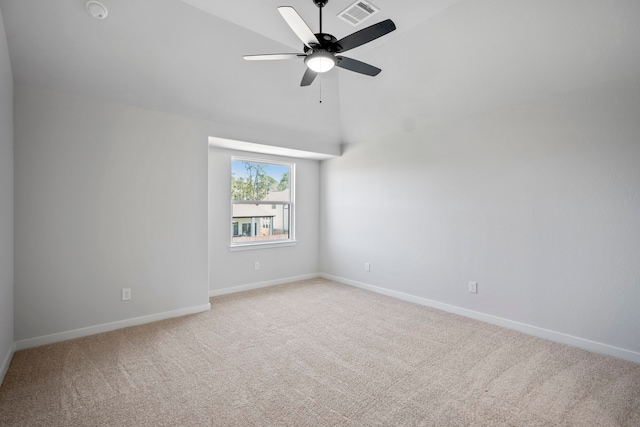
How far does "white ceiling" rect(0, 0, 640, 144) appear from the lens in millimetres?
2432

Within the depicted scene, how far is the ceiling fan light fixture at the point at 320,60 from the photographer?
2.18 m

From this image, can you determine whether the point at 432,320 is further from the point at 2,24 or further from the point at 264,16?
the point at 2,24

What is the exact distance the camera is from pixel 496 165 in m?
3.40

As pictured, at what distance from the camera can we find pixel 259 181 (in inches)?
197

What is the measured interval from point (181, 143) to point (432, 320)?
3.45 meters

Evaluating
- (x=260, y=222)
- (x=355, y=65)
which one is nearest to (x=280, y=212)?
(x=260, y=222)

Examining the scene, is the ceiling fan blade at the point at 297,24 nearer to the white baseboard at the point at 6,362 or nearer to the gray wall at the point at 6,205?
the gray wall at the point at 6,205

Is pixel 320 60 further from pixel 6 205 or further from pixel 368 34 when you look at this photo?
pixel 6 205

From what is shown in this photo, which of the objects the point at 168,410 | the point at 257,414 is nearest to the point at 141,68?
the point at 168,410

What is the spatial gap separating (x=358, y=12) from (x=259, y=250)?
3.41 metres

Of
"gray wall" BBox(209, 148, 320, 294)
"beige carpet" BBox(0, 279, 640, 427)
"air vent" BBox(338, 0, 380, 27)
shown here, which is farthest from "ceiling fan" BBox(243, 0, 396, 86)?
"gray wall" BBox(209, 148, 320, 294)

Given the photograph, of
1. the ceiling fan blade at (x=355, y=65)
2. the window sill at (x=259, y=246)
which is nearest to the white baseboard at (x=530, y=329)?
the window sill at (x=259, y=246)

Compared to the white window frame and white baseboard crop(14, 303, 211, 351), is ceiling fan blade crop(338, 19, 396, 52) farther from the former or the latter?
white baseboard crop(14, 303, 211, 351)

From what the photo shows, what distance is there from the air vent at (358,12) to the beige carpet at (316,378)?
2.92 metres
